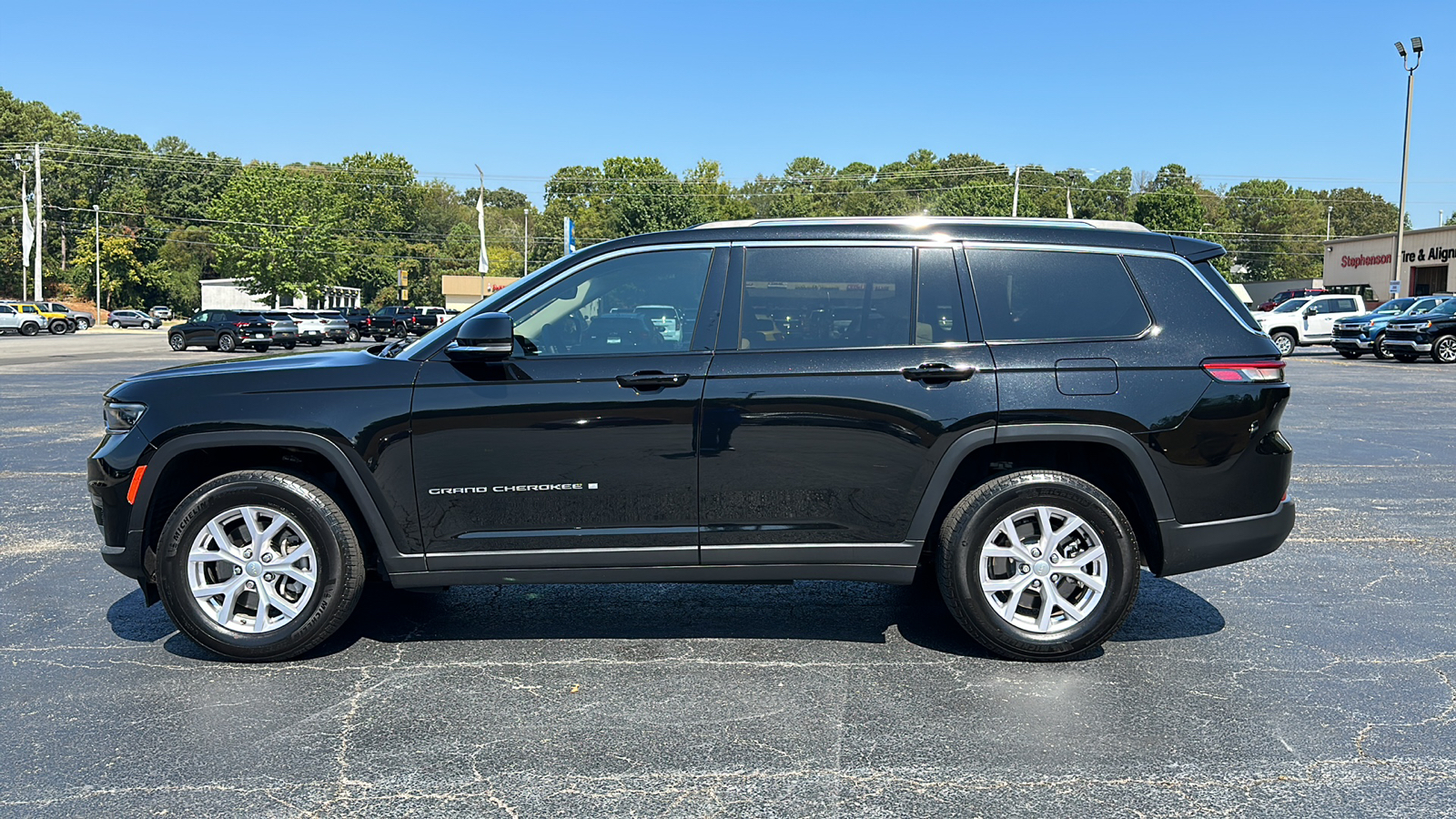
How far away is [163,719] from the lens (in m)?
4.01

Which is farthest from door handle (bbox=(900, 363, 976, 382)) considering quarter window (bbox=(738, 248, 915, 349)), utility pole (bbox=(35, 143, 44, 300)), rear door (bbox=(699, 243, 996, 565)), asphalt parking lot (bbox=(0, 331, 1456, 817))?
utility pole (bbox=(35, 143, 44, 300))

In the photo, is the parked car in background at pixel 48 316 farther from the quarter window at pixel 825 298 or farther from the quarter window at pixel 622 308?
the quarter window at pixel 825 298

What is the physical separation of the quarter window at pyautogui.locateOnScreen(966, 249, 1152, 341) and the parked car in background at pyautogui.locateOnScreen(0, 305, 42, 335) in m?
59.8

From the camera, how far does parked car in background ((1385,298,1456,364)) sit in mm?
28219

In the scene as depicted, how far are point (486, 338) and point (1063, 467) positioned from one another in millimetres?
2529

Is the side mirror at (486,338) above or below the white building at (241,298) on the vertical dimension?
below

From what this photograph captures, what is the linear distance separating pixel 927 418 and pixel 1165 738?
1473 mm

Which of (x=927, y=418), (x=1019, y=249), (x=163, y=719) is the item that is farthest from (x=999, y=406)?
(x=163, y=719)

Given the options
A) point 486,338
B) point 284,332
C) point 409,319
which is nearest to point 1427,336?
point 486,338

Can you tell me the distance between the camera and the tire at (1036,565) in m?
4.59

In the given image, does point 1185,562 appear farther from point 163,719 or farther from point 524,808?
point 163,719

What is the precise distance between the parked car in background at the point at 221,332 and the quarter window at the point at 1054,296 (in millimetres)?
37443

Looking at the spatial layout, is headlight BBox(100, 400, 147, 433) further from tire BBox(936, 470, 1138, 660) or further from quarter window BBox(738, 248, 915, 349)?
tire BBox(936, 470, 1138, 660)

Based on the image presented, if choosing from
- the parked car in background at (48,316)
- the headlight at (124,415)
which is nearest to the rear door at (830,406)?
the headlight at (124,415)
